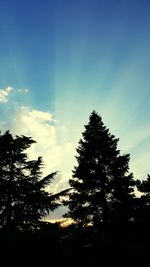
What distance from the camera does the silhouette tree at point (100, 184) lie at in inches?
900

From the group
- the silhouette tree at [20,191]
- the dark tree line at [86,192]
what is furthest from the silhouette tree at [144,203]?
the silhouette tree at [20,191]

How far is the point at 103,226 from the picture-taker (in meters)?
22.0

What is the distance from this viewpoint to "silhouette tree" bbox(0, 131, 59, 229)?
68.3ft

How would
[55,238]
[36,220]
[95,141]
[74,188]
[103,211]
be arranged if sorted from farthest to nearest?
[95,141], [74,188], [103,211], [36,220], [55,238]

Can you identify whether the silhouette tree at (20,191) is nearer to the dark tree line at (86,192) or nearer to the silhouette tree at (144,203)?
the dark tree line at (86,192)

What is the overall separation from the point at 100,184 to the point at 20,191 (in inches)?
272

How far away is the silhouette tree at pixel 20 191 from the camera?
20.8m

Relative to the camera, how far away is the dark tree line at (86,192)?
836 inches

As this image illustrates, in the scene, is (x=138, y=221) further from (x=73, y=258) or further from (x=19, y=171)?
(x=73, y=258)

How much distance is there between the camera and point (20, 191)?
2172 centimetres

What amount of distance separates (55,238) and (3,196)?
13833 millimetres

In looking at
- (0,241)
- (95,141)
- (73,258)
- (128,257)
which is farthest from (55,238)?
(95,141)

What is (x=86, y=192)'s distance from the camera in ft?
80.7

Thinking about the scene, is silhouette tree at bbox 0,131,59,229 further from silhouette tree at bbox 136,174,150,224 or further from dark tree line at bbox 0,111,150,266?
silhouette tree at bbox 136,174,150,224
